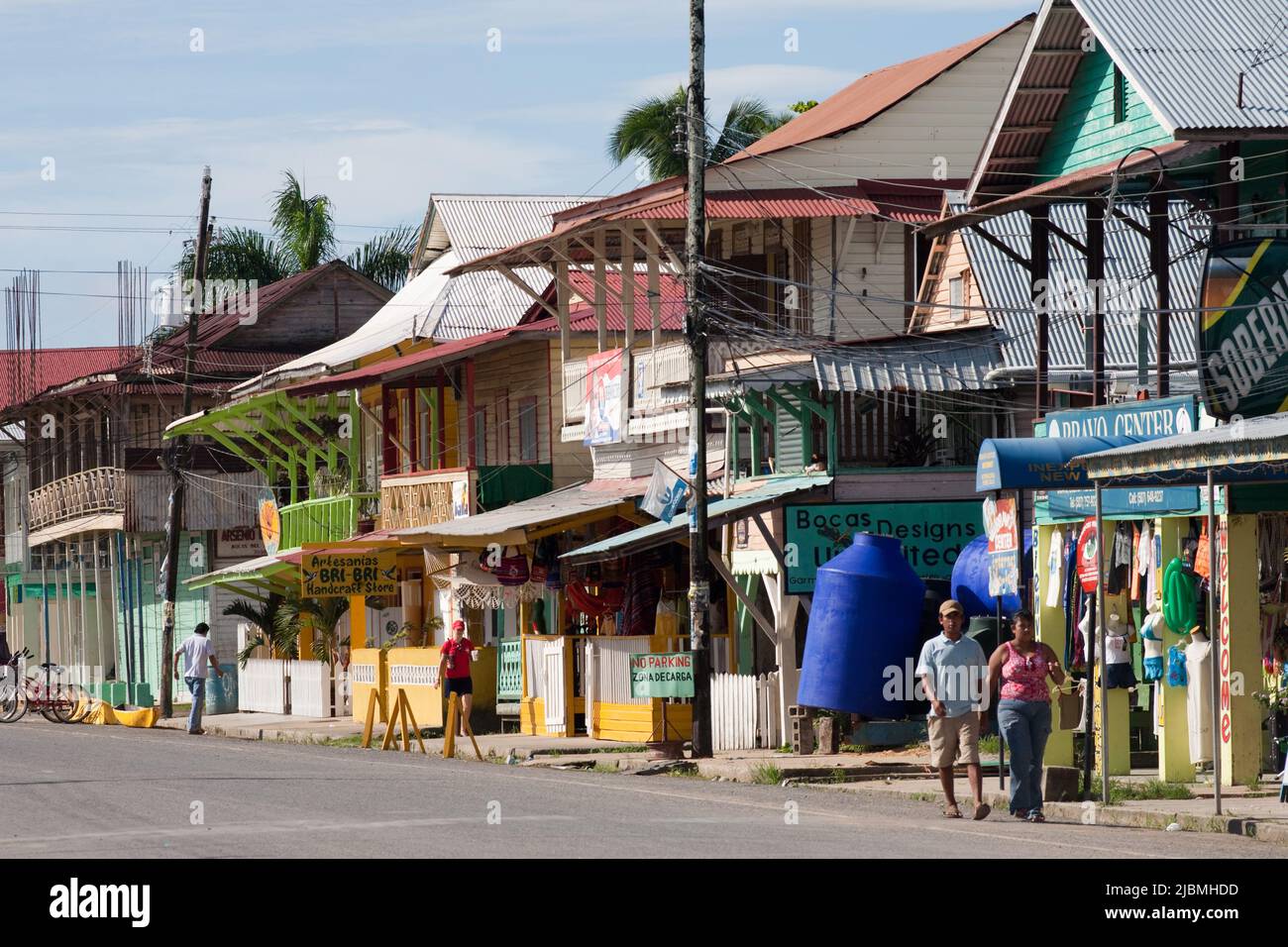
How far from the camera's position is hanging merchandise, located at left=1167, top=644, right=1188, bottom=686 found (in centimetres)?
2005

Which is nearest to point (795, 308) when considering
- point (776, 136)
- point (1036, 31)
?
point (776, 136)

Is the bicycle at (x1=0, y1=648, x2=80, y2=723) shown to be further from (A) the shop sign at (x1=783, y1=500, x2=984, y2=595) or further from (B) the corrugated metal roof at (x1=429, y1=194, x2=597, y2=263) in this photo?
(A) the shop sign at (x1=783, y1=500, x2=984, y2=595)

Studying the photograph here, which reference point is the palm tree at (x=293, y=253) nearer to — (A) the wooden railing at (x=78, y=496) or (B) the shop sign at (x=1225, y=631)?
(A) the wooden railing at (x=78, y=496)

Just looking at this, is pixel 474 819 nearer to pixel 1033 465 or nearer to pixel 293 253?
pixel 1033 465

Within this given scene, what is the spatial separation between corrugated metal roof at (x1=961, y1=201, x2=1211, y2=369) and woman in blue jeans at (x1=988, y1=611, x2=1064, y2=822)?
9.10 metres

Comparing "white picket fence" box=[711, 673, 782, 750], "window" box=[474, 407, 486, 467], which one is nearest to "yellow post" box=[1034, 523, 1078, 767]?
"white picket fence" box=[711, 673, 782, 750]

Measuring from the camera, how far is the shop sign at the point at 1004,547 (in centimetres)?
1897

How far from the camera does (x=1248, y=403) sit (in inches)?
747

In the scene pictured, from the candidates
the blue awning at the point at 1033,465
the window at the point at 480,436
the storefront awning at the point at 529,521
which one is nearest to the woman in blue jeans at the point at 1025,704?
the blue awning at the point at 1033,465

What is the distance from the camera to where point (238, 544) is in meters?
52.8

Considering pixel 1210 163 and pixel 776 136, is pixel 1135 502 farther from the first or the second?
pixel 776 136

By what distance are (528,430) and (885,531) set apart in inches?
482

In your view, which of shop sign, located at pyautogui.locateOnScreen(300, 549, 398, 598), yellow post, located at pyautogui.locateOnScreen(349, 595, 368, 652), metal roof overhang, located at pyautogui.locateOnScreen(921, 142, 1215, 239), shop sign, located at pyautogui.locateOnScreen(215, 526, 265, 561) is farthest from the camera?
shop sign, located at pyautogui.locateOnScreen(215, 526, 265, 561)

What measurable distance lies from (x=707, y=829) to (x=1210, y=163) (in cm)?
1025
